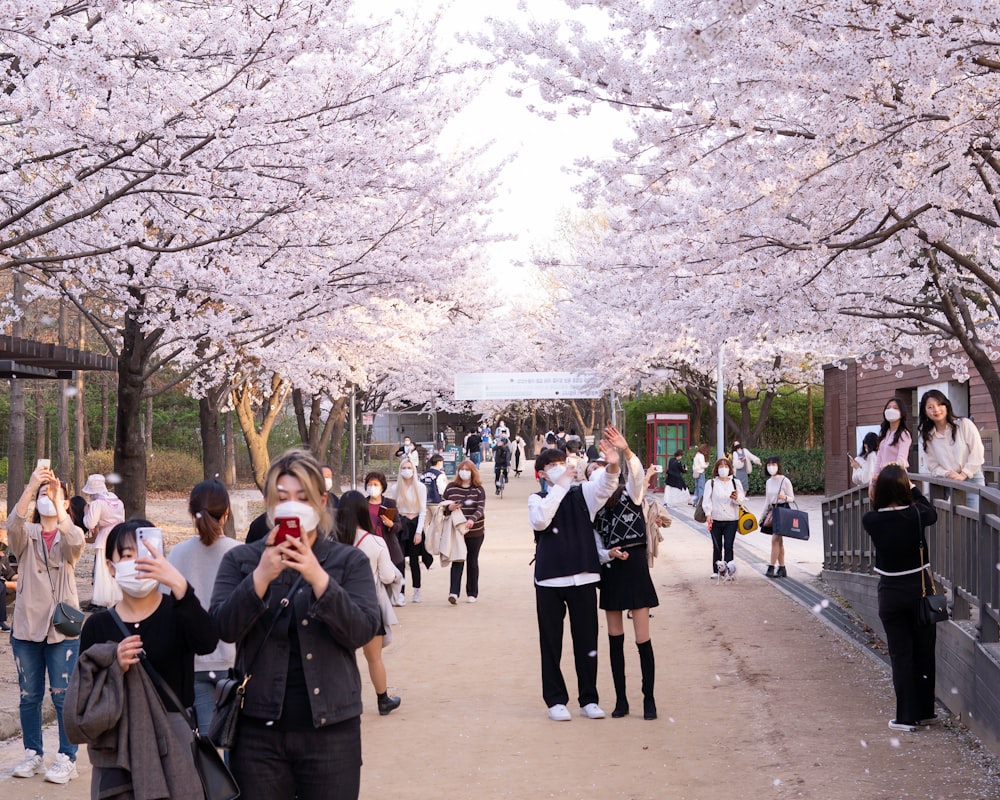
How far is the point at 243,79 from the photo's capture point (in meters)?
13.1

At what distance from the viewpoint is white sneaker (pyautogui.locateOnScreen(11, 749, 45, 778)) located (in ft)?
23.5

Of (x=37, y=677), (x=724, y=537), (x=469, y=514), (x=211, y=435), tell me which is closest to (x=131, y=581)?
(x=37, y=677)

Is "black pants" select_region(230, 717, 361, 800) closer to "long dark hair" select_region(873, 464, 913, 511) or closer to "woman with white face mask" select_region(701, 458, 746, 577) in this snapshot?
"long dark hair" select_region(873, 464, 913, 511)

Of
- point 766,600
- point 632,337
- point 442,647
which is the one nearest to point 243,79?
point 442,647

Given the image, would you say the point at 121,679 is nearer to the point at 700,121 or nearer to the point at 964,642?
the point at 964,642

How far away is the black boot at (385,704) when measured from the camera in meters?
8.80

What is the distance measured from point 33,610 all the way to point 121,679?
3.51m

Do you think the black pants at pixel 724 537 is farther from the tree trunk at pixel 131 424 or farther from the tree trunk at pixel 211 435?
the tree trunk at pixel 211 435

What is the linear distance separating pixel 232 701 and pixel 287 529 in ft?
2.18

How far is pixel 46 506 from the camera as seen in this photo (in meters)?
7.64

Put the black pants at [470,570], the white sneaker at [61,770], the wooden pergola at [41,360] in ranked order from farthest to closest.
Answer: the black pants at [470,570], the wooden pergola at [41,360], the white sneaker at [61,770]

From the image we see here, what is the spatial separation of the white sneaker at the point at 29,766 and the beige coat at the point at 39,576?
0.67m

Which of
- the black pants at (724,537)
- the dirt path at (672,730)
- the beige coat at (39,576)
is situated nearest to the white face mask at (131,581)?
the dirt path at (672,730)

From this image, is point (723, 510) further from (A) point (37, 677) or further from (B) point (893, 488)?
(A) point (37, 677)
